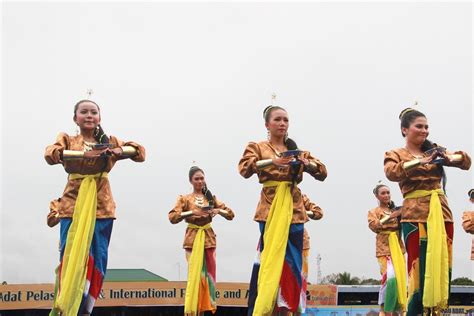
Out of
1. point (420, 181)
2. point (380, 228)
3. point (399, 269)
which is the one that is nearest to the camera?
point (420, 181)

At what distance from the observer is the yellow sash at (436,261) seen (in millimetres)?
6070

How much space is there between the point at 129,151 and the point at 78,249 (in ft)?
3.48

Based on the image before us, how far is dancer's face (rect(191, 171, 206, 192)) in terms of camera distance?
10.3 meters

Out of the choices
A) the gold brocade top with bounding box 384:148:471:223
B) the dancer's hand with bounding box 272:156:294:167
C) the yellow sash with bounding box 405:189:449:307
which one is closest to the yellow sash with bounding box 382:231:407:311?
the gold brocade top with bounding box 384:148:471:223

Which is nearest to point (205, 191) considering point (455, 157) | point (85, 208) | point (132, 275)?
point (85, 208)

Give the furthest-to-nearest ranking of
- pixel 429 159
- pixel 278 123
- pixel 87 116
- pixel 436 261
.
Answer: pixel 87 116 → pixel 278 123 → pixel 429 159 → pixel 436 261

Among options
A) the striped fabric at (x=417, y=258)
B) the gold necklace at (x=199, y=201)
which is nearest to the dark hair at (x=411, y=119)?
the striped fabric at (x=417, y=258)

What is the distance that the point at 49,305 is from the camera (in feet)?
49.7

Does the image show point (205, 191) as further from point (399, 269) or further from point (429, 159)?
point (429, 159)

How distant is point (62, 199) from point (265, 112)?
220cm

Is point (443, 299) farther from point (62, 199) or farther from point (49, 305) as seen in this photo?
point (49, 305)

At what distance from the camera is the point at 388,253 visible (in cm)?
1048

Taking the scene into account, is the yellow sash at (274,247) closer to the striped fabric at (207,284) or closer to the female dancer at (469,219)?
the striped fabric at (207,284)

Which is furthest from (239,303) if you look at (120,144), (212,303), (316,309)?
(120,144)
